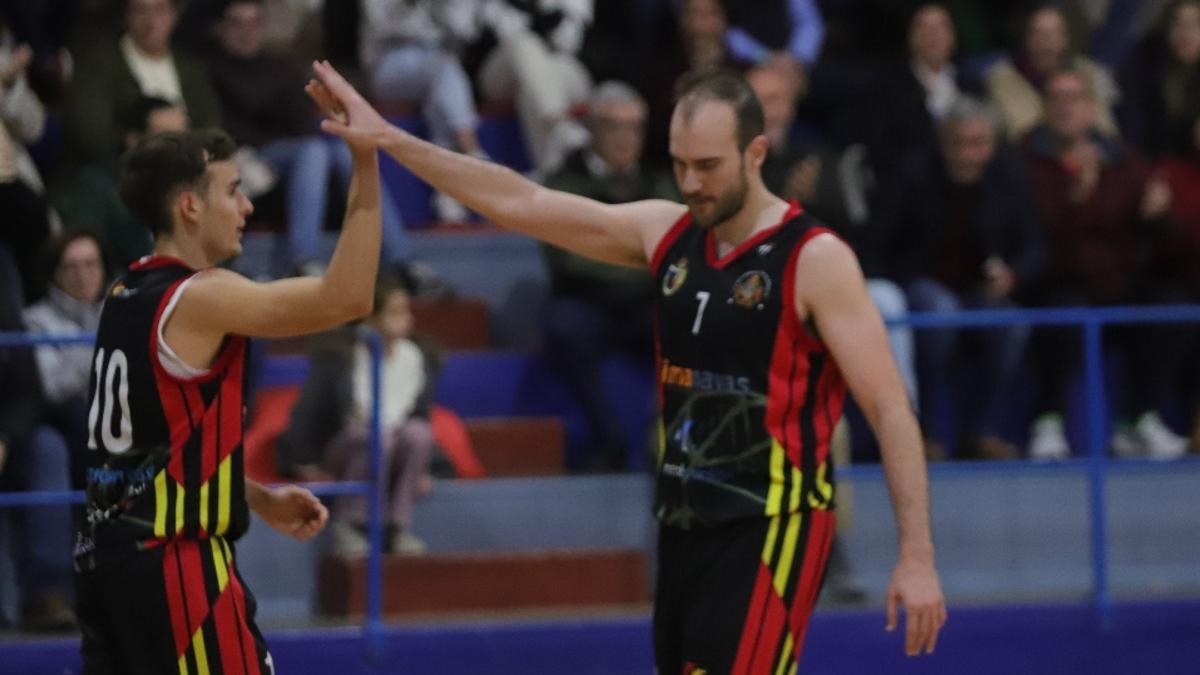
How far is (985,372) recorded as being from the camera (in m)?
9.23

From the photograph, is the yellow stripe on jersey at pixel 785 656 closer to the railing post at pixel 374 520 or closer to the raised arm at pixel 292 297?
the raised arm at pixel 292 297

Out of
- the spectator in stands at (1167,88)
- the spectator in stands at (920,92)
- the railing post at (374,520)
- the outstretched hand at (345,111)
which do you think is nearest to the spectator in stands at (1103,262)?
the spectator in stands at (920,92)

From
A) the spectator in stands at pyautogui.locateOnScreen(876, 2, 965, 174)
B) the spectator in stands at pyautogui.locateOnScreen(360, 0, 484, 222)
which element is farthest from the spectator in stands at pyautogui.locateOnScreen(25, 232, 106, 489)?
the spectator in stands at pyautogui.locateOnScreen(876, 2, 965, 174)

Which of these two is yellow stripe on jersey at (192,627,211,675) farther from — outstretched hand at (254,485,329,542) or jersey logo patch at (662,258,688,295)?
jersey logo patch at (662,258,688,295)

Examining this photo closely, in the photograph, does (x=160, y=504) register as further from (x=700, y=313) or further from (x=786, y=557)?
(x=786, y=557)

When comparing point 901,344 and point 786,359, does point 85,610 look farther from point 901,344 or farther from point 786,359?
point 901,344

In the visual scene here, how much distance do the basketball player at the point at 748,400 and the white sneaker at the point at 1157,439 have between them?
4.79 metres

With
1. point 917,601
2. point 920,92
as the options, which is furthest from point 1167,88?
point 917,601

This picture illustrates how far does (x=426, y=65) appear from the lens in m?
10.1

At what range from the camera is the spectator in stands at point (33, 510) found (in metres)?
7.32

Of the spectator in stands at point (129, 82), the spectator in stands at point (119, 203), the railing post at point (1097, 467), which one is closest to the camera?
the railing post at point (1097, 467)

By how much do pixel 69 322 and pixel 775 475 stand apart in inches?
151

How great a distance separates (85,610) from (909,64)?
262 inches

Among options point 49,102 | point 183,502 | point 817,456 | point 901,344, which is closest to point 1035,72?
point 901,344
